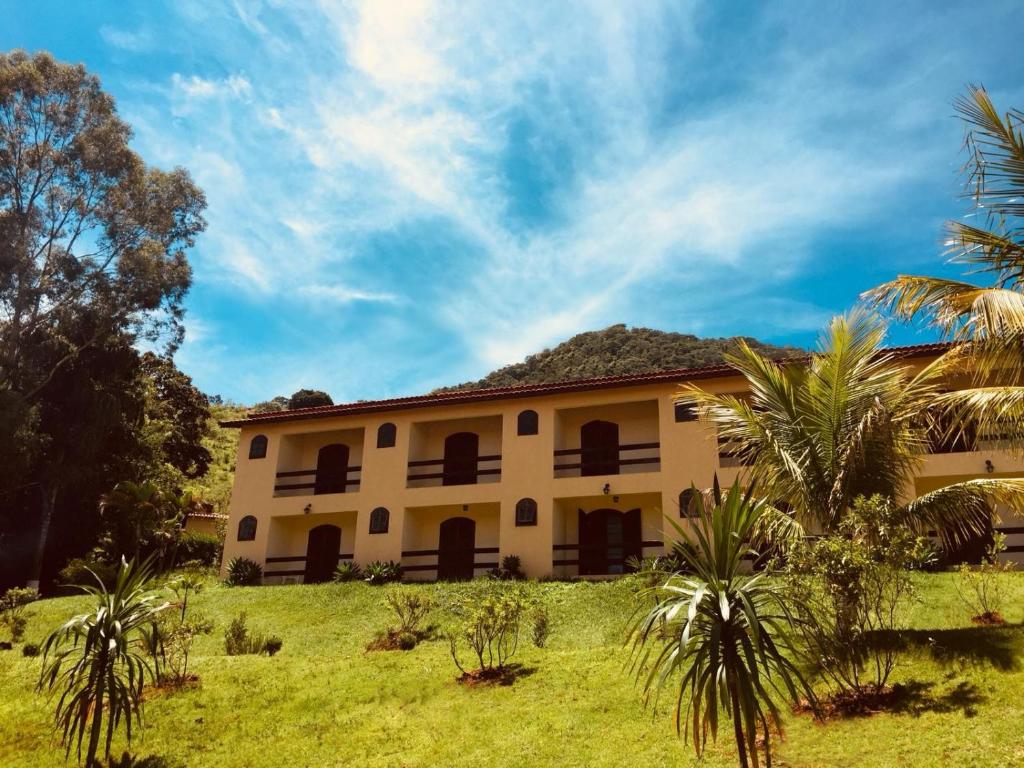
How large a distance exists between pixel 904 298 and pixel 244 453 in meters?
23.2

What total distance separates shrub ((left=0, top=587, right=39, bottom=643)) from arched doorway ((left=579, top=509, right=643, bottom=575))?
14.5m

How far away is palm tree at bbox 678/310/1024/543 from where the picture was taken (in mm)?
12695

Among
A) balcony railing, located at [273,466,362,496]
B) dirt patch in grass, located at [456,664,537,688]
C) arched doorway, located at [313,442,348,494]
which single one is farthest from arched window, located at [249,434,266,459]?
dirt patch in grass, located at [456,664,537,688]

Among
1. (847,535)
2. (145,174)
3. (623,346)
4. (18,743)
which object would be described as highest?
(623,346)

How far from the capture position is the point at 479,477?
2766 centimetres

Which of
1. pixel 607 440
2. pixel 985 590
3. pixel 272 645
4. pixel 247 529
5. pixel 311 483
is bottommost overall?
pixel 272 645

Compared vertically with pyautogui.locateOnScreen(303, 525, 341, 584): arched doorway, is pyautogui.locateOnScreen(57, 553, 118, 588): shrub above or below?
below

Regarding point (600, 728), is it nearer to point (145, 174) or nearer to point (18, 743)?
point (18, 743)

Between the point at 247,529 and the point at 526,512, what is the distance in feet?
32.0

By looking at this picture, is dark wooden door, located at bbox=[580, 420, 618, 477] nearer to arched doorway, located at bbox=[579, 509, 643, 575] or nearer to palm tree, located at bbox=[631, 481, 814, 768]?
arched doorway, located at bbox=[579, 509, 643, 575]

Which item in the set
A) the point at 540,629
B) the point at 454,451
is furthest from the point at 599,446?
the point at 540,629

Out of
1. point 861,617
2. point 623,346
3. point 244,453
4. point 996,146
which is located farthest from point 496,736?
point 623,346

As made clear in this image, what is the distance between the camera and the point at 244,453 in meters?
28.8

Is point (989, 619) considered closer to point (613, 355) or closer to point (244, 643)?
point (244, 643)
